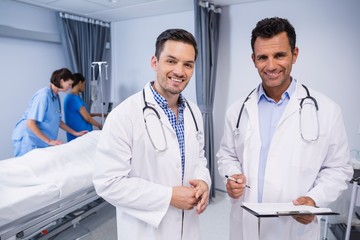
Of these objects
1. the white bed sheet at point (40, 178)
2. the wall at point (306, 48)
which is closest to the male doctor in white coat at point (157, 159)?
Answer: the white bed sheet at point (40, 178)

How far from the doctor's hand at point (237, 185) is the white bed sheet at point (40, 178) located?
3.76ft

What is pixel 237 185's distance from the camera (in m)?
1.15

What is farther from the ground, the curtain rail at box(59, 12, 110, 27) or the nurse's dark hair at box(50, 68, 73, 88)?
the curtain rail at box(59, 12, 110, 27)

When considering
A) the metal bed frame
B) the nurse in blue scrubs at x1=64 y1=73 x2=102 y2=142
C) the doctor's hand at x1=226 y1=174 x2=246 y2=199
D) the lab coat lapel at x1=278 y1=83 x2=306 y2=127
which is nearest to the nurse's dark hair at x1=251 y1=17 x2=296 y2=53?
the lab coat lapel at x1=278 y1=83 x2=306 y2=127

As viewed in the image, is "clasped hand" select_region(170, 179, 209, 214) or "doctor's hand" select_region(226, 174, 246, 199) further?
"doctor's hand" select_region(226, 174, 246, 199)

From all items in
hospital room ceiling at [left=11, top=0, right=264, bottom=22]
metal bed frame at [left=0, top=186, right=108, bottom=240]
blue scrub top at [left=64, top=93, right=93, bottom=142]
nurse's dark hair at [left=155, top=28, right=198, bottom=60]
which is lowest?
metal bed frame at [left=0, top=186, right=108, bottom=240]

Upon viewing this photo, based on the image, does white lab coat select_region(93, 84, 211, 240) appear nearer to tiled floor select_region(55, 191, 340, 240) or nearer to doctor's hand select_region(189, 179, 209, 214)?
doctor's hand select_region(189, 179, 209, 214)

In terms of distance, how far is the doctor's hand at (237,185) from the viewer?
1.15 metres

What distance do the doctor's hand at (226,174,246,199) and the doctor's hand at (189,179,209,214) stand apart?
15 cm

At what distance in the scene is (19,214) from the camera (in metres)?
1.47

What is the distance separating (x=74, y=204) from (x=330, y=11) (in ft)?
9.05

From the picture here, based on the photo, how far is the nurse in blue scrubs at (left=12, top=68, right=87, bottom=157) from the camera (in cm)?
232

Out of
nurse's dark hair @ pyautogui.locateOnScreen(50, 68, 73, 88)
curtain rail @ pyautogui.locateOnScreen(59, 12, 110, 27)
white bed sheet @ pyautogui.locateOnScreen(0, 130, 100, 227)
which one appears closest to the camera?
white bed sheet @ pyautogui.locateOnScreen(0, 130, 100, 227)

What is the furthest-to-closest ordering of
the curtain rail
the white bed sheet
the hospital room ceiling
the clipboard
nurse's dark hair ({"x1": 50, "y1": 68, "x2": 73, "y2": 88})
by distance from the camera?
the curtain rail
the hospital room ceiling
nurse's dark hair ({"x1": 50, "y1": 68, "x2": 73, "y2": 88})
the white bed sheet
the clipboard
